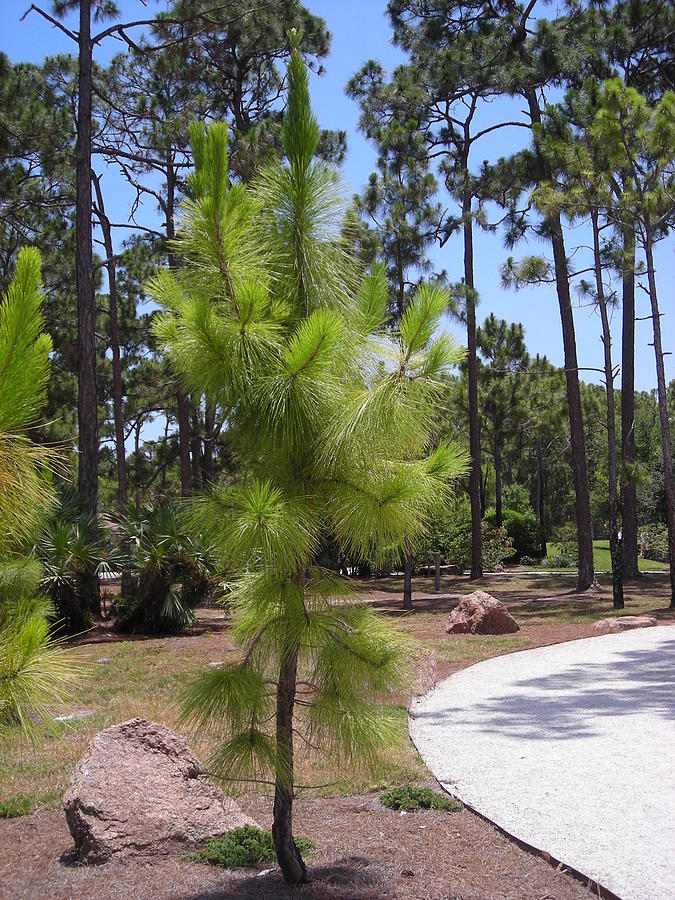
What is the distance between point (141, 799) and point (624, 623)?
35.3 ft

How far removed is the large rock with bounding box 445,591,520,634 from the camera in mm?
13281

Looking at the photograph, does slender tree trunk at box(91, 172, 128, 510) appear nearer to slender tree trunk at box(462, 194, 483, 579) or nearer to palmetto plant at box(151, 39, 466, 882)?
slender tree trunk at box(462, 194, 483, 579)

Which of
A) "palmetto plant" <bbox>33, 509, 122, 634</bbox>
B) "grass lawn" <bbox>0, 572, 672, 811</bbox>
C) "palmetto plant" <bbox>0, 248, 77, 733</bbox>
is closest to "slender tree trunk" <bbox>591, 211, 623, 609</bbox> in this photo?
"grass lawn" <bbox>0, 572, 672, 811</bbox>

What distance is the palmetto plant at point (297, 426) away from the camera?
3.49 meters

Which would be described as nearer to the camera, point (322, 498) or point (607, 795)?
point (322, 498)

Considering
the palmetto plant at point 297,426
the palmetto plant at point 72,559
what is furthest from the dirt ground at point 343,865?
the palmetto plant at point 72,559

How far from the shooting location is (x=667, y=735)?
6609 mm

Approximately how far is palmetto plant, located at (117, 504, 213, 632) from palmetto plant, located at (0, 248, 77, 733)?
10693 millimetres

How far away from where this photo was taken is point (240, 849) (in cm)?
429

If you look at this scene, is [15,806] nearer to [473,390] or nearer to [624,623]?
[624,623]

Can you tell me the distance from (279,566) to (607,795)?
120 inches

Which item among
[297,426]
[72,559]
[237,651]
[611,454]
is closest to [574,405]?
[611,454]

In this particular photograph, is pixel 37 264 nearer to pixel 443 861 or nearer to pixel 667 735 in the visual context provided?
pixel 443 861

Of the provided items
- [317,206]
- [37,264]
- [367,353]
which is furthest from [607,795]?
[37,264]
